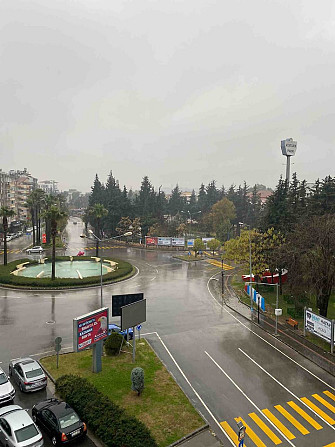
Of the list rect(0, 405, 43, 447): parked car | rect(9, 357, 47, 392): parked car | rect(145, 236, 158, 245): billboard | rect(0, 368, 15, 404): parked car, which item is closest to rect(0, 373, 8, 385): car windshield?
rect(0, 368, 15, 404): parked car

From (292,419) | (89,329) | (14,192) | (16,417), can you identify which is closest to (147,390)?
(89,329)

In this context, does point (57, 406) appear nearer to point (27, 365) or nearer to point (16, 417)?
point (16, 417)

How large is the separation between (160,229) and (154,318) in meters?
61.9

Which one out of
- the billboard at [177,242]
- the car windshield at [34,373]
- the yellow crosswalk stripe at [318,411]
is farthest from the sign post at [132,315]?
the billboard at [177,242]

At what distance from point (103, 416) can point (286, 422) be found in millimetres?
9369

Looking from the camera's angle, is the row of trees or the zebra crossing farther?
the row of trees

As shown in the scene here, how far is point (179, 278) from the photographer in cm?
5050

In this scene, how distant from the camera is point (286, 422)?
17.3 metres

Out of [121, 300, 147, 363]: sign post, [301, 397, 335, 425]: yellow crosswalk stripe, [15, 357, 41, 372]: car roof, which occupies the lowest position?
[301, 397, 335, 425]: yellow crosswalk stripe

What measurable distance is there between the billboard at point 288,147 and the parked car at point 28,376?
107 m

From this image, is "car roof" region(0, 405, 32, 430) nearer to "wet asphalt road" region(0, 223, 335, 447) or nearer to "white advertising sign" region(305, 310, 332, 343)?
"wet asphalt road" region(0, 223, 335, 447)

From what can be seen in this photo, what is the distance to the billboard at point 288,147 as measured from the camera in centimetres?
11050

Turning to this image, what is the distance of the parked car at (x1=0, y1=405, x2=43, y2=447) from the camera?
1418 cm

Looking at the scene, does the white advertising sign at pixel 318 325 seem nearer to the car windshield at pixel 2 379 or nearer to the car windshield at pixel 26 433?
the car windshield at pixel 26 433
